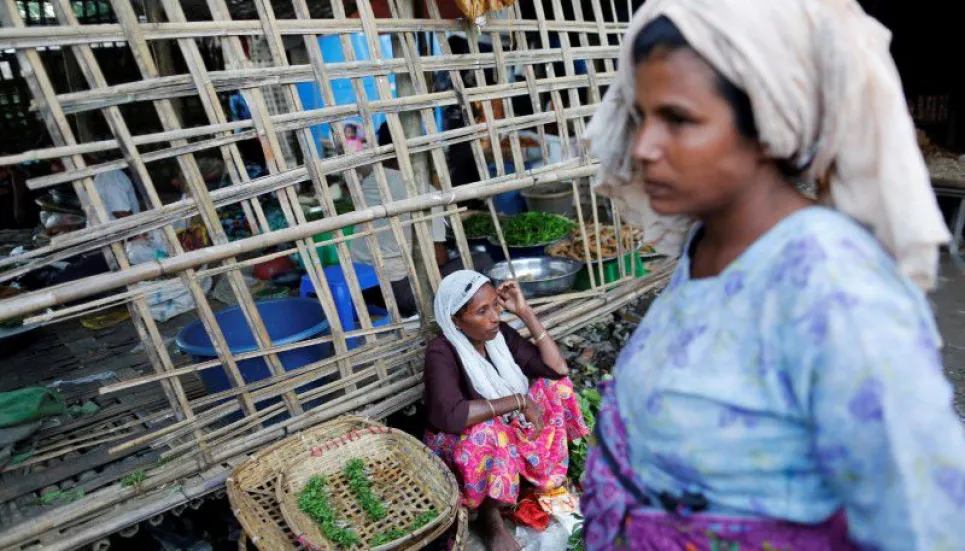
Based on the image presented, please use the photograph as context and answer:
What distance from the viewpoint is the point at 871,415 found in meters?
0.88

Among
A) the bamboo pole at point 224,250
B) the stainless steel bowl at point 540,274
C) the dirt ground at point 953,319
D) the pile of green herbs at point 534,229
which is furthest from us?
the pile of green herbs at point 534,229

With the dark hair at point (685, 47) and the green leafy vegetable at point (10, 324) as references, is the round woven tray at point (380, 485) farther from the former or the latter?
the green leafy vegetable at point (10, 324)

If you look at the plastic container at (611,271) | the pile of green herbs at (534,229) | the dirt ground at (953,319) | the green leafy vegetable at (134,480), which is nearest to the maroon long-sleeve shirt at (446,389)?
the green leafy vegetable at (134,480)

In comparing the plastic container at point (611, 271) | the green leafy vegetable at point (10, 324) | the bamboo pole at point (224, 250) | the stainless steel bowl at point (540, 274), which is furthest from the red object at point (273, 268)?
the bamboo pole at point (224, 250)

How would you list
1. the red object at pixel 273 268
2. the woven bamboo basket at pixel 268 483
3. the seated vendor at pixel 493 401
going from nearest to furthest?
the woven bamboo basket at pixel 268 483
the seated vendor at pixel 493 401
the red object at pixel 273 268

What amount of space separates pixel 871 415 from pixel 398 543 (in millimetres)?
1917

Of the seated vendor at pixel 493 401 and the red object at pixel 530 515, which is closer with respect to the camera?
the seated vendor at pixel 493 401

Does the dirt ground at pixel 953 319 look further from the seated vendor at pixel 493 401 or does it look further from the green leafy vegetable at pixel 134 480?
the green leafy vegetable at pixel 134 480

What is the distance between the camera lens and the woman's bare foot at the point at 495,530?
3045 millimetres

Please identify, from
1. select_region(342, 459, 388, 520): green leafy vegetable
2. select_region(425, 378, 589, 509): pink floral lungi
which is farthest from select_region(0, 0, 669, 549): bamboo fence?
select_region(425, 378, 589, 509): pink floral lungi

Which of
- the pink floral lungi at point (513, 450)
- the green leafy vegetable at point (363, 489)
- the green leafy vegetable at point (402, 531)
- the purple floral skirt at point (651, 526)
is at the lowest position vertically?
the pink floral lungi at point (513, 450)

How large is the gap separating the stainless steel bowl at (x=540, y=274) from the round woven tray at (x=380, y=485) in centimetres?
125

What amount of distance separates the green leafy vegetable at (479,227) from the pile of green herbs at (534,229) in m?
0.16

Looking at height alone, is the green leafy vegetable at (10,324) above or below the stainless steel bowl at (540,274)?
above
